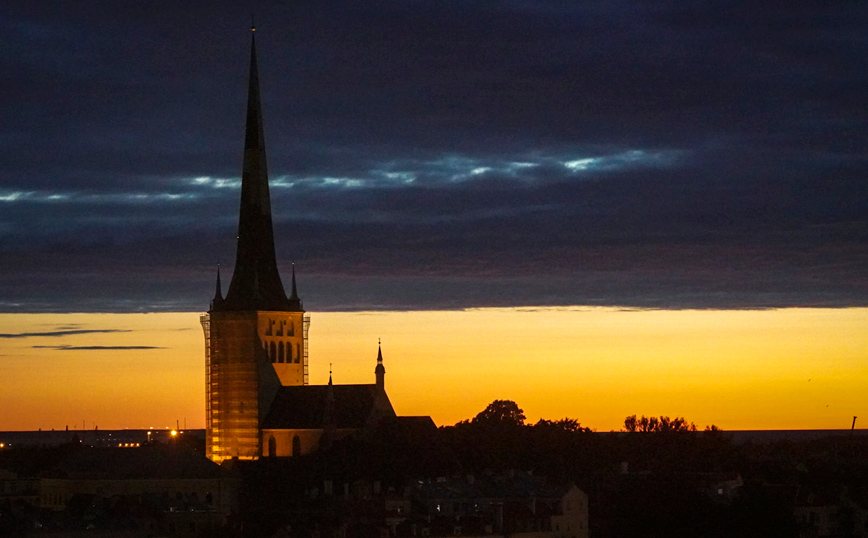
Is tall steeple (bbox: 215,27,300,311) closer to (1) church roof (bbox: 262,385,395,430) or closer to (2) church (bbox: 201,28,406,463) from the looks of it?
(2) church (bbox: 201,28,406,463)

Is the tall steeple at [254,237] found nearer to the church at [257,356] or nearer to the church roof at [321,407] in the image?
the church at [257,356]

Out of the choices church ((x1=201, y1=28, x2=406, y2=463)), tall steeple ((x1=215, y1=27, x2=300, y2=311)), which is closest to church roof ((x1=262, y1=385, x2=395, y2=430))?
church ((x1=201, y1=28, x2=406, y2=463))

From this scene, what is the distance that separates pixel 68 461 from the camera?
13988 centimetres

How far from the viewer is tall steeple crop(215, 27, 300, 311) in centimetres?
14650

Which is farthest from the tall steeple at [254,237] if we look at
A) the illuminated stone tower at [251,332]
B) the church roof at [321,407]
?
the church roof at [321,407]

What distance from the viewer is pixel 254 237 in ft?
482

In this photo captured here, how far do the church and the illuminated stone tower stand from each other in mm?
74

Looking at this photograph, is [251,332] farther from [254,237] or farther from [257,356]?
[254,237]

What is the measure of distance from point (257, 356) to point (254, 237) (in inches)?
356

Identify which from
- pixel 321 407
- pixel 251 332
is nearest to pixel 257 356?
pixel 251 332

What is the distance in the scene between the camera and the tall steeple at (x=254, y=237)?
146500 millimetres

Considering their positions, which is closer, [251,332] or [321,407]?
[321,407]

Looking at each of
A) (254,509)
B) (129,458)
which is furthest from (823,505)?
(129,458)

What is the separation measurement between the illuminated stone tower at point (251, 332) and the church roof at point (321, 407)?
141cm
